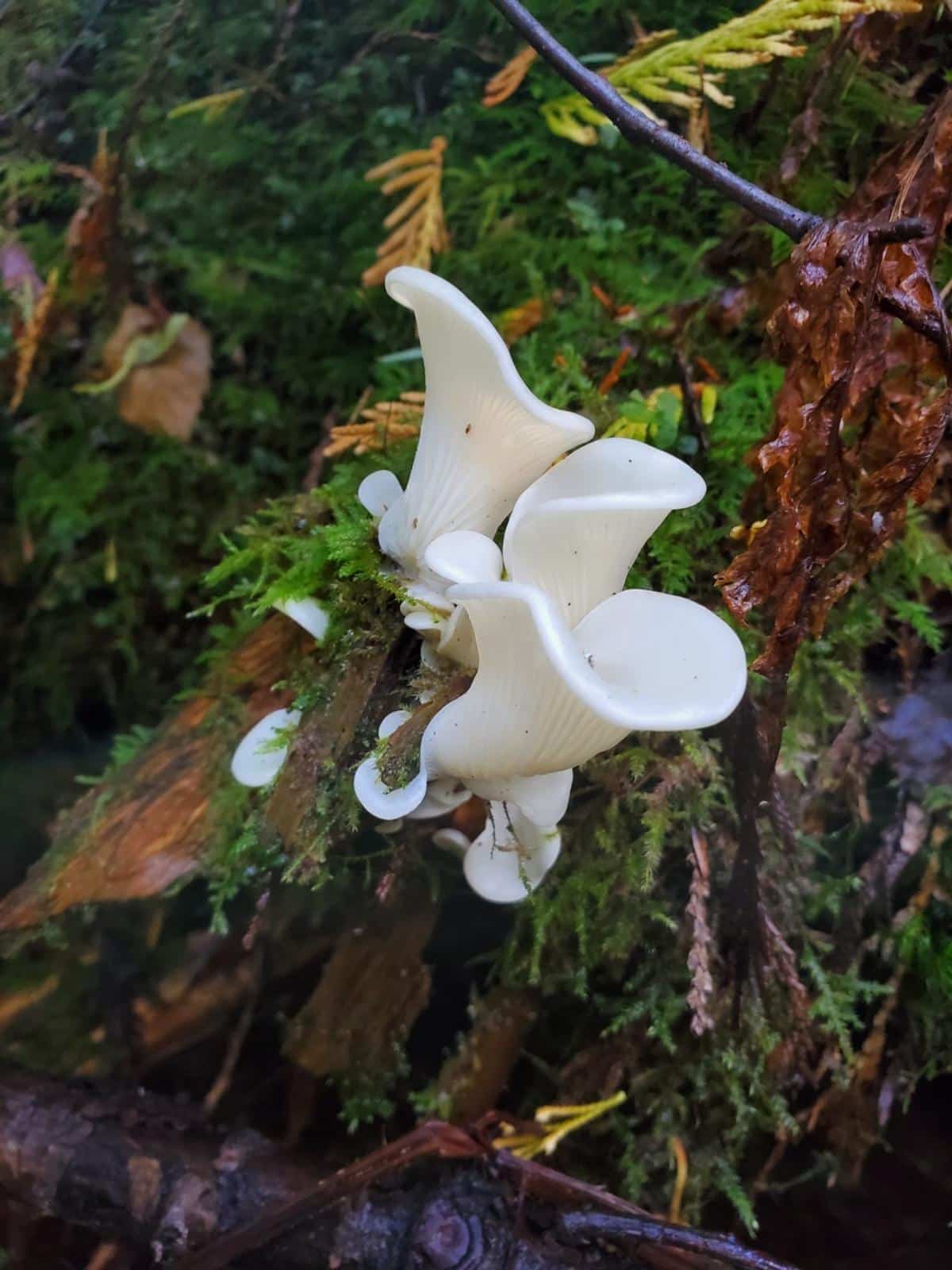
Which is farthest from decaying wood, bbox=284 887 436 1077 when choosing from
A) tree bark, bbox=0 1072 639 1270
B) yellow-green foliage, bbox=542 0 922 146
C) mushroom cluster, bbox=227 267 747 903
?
yellow-green foliage, bbox=542 0 922 146

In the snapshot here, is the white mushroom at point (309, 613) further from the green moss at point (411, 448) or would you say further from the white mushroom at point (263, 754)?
the white mushroom at point (263, 754)

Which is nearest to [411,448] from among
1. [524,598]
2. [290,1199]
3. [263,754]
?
[263,754]

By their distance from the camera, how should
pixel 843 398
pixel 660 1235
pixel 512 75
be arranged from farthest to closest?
pixel 512 75
pixel 660 1235
pixel 843 398

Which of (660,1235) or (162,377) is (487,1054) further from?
(162,377)

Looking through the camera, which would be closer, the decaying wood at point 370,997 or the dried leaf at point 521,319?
the decaying wood at point 370,997

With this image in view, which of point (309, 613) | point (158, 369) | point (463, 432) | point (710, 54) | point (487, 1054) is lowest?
point (487, 1054)

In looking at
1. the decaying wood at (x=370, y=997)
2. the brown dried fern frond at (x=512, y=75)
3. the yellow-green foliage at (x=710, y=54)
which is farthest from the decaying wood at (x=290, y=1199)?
the brown dried fern frond at (x=512, y=75)

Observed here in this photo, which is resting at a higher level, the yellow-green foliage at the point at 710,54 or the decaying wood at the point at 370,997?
the yellow-green foliage at the point at 710,54

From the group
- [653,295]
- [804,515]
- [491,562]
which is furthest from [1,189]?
[804,515]
